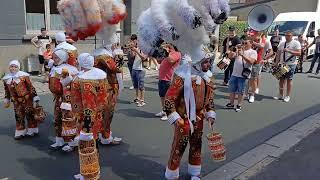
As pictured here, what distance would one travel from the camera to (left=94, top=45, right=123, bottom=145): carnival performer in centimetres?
516

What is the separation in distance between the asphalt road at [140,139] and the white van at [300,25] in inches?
331

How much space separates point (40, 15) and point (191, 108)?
995 cm

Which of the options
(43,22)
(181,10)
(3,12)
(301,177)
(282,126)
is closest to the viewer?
A: (181,10)

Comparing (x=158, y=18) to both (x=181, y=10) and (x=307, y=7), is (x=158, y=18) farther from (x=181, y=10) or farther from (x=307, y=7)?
(x=307, y=7)

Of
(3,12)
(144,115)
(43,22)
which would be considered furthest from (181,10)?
(43,22)

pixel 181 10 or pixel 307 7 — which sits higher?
pixel 307 7

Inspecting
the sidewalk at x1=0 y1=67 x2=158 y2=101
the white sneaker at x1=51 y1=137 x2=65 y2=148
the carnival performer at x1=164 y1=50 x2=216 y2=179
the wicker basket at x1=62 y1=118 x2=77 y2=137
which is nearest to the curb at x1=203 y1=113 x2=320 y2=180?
the carnival performer at x1=164 y1=50 x2=216 y2=179

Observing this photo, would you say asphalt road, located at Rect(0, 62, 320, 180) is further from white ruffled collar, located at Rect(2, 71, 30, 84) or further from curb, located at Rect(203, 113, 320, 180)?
white ruffled collar, located at Rect(2, 71, 30, 84)

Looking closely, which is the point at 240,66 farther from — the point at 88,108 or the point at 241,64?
the point at 88,108

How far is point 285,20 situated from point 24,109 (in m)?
15.0

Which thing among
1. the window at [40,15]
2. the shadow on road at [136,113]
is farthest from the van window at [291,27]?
the shadow on road at [136,113]

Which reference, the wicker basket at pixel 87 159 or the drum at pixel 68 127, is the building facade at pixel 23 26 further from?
the wicker basket at pixel 87 159

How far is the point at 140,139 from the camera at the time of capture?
5.86m

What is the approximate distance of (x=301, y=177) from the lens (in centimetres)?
458
